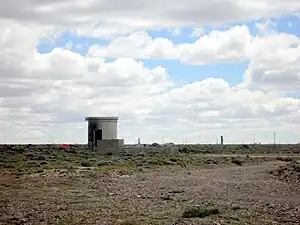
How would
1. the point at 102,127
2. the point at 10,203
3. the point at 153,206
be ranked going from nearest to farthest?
the point at 153,206
the point at 10,203
the point at 102,127

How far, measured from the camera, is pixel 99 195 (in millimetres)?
30297

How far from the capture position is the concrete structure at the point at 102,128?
94.1 m

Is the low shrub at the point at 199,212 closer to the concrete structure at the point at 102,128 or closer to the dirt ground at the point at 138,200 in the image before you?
the dirt ground at the point at 138,200

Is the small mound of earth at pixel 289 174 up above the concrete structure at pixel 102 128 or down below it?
below

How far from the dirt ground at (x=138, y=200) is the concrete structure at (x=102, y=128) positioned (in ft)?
167

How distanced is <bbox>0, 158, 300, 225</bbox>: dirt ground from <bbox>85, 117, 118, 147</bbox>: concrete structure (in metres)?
50.9

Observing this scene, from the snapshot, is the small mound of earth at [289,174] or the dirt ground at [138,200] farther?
the small mound of earth at [289,174]

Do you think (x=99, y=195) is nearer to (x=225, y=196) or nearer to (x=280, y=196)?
(x=225, y=196)

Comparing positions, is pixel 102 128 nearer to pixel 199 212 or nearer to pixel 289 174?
pixel 289 174

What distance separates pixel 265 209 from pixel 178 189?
10.3 m

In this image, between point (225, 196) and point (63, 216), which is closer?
point (63, 216)

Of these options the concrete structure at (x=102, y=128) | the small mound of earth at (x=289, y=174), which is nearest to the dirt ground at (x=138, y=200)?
the small mound of earth at (x=289, y=174)

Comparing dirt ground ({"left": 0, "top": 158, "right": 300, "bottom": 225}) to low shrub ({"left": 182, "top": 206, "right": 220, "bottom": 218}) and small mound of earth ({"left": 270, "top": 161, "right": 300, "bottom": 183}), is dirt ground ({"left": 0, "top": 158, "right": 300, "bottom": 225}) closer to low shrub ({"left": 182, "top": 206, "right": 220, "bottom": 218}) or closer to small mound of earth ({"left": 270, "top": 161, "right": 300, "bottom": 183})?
low shrub ({"left": 182, "top": 206, "right": 220, "bottom": 218})

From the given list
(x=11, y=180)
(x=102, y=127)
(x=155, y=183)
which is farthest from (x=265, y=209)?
(x=102, y=127)
